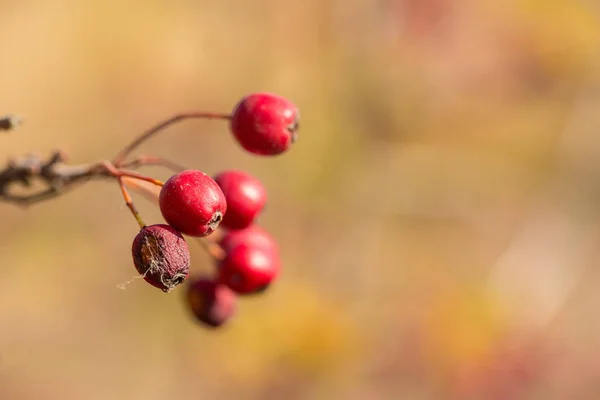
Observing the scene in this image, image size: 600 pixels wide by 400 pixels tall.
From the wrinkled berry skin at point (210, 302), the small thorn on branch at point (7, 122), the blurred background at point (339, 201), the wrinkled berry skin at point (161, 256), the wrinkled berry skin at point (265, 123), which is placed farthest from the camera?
the blurred background at point (339, 201)

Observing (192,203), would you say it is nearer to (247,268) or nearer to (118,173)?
(118,173)

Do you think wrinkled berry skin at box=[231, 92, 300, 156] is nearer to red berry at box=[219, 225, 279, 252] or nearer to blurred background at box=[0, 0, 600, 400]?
red berry at box=[219, 225, 279, 252]

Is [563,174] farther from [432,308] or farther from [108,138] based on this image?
[108,138]

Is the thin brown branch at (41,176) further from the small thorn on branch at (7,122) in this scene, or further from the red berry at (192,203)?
the red berry at (192,203)

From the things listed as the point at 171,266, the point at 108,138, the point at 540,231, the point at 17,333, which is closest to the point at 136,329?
the point at 17,333

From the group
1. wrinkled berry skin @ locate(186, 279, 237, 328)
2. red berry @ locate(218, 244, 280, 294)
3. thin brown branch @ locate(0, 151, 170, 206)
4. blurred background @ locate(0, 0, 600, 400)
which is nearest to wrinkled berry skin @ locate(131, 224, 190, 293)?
thin brown branch @ locate(0, 151, 170, 206)

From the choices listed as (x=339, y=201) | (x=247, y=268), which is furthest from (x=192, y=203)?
(x=339, y=201)

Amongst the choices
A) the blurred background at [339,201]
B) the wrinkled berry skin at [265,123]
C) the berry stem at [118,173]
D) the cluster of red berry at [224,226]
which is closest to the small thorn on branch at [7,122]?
the berry stem at [118,173]
